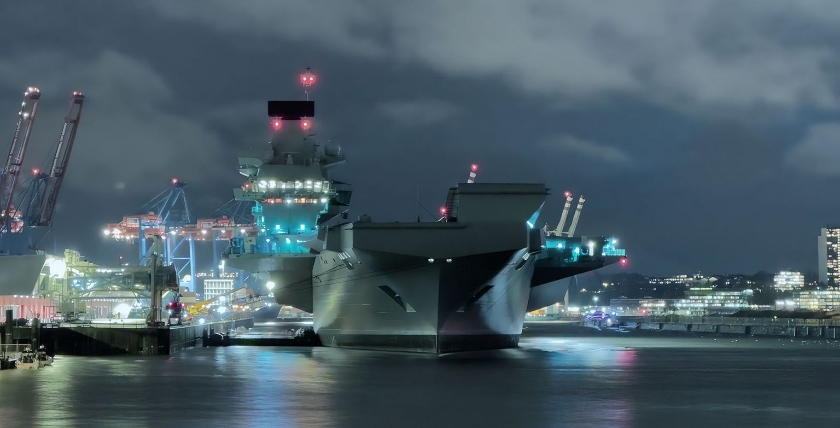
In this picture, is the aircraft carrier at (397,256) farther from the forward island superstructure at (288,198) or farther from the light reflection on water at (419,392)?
the light reflection on water at (419,392)

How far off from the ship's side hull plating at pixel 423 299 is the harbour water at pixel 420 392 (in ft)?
5.05

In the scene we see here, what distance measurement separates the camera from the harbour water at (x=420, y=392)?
1945 centimetres

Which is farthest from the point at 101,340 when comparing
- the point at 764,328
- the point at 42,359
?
the point at 764,328

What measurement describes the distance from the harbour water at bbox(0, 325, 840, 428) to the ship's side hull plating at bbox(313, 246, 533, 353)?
1.54 metres

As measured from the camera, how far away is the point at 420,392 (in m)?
25.3

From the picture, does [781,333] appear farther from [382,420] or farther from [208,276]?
[208,276]

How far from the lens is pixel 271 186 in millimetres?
53406

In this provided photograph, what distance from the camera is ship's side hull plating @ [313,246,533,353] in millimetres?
38781

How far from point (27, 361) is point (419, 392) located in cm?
1670

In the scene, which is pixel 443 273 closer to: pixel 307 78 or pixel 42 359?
pixel 42 359

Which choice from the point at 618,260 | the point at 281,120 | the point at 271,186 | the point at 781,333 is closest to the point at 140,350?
the point at 271,186

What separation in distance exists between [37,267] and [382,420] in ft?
180

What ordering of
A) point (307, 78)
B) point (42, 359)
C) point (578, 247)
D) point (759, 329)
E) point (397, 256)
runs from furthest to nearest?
point (759, 329)
point (307, 78)
point (578, 247)
point (397, 256)
point (42, 359)

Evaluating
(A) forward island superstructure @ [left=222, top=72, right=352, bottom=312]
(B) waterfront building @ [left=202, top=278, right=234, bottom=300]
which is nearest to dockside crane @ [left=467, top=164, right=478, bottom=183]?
(A) forward island superstructure @ [left=222, top=72, right=352, bottom=312]
